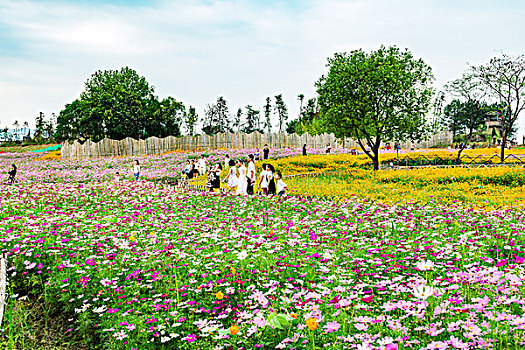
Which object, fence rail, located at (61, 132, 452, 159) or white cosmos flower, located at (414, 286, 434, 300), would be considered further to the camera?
fence rail, located at (61, 132, 452, 159)

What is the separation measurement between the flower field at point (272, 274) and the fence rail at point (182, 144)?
3166 centimetres

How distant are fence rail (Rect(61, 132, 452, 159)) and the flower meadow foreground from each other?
32.1 m

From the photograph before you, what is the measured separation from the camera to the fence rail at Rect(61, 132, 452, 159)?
4219cm

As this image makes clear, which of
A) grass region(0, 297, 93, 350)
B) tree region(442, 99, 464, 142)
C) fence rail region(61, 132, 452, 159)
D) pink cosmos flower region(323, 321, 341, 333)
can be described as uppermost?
tree region(442, 99, 464, 142)

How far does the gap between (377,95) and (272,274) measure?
20.4 metres

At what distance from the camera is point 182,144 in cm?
4569

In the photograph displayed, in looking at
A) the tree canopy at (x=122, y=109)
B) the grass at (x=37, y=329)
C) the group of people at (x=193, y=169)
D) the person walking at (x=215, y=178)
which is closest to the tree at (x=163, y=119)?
the tree canopy at (x=122, y=109)

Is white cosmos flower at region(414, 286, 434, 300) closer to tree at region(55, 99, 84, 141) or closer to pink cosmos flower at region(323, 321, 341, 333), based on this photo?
pink cosmos flower at region(323, 321, 341, 333)

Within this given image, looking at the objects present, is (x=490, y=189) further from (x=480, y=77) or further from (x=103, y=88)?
(x=103, y=88)

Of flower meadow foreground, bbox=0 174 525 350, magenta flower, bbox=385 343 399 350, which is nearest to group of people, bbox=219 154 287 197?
flower meadow foreground, bbox=0 174 525 350

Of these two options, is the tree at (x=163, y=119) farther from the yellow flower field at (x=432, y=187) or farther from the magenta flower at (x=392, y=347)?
the magenta flower at (x=392, y=347)

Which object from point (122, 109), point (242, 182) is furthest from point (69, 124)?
point (242, 182)

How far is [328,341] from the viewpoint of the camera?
13.9ft

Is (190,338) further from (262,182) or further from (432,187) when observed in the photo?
(432,187)
